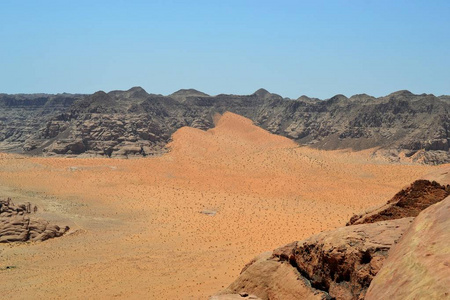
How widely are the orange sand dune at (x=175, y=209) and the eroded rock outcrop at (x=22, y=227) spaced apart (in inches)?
33.5

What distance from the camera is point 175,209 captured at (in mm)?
32125

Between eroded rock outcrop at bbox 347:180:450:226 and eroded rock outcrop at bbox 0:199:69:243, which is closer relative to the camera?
eroded rock outcrop at bbox 347:180:450:226

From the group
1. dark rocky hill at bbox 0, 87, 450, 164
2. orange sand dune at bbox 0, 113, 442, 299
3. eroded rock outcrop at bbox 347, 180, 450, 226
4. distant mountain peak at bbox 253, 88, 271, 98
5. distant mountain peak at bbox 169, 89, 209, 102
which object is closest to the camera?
eroded rock outcrop at bbox 347, 180, 450, 226

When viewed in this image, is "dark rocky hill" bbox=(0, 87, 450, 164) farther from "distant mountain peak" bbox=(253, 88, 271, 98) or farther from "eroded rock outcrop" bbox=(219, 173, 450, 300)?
"eroded rock outcrop" bbox=(219, 173, 450, 300)

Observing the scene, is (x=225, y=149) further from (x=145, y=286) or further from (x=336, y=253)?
(x=336, y=253)

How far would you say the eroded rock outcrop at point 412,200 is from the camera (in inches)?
352

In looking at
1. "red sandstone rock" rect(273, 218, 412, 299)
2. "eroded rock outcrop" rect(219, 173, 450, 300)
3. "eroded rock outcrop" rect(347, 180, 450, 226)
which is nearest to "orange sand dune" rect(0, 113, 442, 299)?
"eroded rock outcrop" rect(219, 173, 450, 300)

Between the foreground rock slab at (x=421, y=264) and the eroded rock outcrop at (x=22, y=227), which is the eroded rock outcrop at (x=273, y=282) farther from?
the eroded rock outcrop at (x=22, y=227)

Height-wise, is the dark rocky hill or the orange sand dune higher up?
the dark rocky hill

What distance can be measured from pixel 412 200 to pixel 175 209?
959 inches

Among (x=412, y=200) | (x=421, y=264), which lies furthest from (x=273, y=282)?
(x=421, y=264)

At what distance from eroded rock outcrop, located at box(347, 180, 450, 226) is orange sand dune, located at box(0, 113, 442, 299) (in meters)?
7.08

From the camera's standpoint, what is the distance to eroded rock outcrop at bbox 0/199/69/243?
23906 millimetres

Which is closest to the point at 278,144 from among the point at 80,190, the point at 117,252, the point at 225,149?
the point at 225,149
